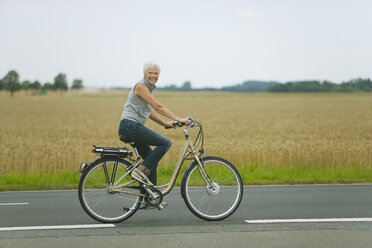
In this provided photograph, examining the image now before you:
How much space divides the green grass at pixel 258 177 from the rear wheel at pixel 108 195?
338 cm

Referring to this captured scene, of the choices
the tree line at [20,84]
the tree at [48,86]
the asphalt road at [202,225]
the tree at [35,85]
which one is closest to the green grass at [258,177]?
the asphalt road at [202,225]

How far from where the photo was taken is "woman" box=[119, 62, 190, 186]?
18.7 feet

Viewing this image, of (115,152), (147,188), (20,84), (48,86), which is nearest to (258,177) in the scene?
(147,188)

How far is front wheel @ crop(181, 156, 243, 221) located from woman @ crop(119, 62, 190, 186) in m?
0.48

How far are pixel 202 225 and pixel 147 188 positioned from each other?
84 cm

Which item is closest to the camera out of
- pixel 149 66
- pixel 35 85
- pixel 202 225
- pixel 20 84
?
pixel 202 225

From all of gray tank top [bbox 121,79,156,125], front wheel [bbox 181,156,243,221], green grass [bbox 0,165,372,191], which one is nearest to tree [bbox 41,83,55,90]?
green grass [bbox 0,165,372,191]

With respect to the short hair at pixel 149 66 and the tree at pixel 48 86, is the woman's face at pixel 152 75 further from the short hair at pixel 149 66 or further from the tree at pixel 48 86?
the tree at pixel 48 86

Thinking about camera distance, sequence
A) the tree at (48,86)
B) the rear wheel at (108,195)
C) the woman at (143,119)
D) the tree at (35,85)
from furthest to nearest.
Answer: the tree at (48,86), the tree at (35,85), the rear wheel at (108,195), the woman at (143,119)

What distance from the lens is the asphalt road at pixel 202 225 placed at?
4.90 metres

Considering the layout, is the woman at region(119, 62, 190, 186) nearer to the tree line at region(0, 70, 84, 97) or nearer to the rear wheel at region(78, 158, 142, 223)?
the rear wheel at region(78, 158, 142, 223)

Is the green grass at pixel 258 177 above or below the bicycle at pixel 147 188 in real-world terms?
below

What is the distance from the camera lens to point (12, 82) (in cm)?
14475

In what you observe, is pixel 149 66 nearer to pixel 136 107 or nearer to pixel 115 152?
pixel 136 107
